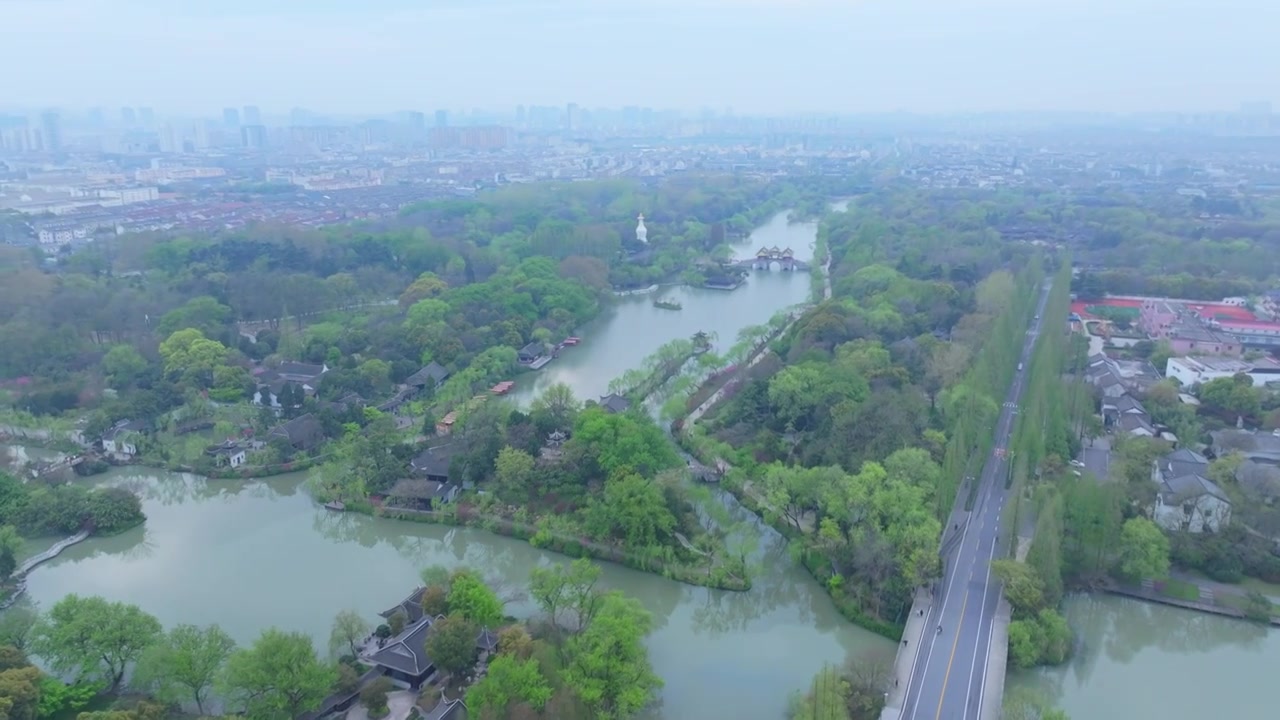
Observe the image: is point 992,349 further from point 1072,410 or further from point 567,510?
point 567,510

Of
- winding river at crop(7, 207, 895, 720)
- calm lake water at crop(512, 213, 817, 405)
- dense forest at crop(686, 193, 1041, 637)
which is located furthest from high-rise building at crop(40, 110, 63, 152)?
dense forest at crop(686, 193, 1041, 637)

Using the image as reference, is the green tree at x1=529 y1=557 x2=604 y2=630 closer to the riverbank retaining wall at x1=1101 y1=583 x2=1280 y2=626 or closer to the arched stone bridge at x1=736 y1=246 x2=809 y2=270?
the riverbank retaining wall at x1=1101 y1=583 x2=1280 y2=626

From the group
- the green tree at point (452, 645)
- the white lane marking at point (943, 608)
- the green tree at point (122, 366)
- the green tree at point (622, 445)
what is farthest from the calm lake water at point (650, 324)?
the green tree at point (452, 645)

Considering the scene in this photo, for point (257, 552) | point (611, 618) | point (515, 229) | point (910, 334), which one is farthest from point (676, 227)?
point (611, 618)

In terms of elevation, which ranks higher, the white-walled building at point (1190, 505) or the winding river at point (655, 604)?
the white-walled building at point (1190, 505)

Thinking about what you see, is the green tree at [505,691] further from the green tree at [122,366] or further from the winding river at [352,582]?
the green tree at [122,366]

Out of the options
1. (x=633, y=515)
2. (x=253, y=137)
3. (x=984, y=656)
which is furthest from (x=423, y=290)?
(x=253, y=137)
